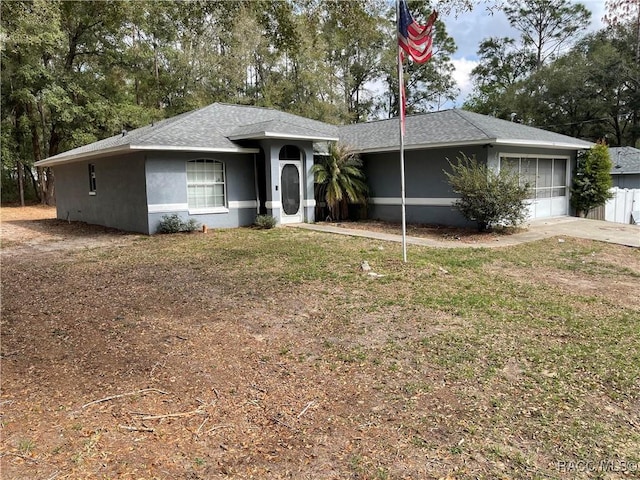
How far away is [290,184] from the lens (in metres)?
15.0

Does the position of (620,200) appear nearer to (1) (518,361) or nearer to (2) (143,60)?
(1) (518,361)

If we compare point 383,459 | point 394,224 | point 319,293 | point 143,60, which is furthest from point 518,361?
point 143,60

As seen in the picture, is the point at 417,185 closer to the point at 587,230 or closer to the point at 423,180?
the point at 423,180

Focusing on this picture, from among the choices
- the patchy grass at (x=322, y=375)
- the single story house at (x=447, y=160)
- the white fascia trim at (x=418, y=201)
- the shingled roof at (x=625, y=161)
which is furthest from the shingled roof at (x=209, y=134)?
the shingled roof at (x=625, y=161)

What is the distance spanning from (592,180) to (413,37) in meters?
11.5

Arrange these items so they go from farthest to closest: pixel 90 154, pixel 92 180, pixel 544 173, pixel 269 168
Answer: pixel 92 180 < pixel 544 173 < pixel 90 154 < pixel 269 168

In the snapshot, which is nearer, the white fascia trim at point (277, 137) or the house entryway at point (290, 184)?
the white fascia trim at point (277, 137)

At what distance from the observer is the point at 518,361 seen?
4395mm

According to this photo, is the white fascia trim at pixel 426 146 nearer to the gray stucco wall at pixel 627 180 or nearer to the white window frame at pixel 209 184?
the white window frame at pixel 209 184

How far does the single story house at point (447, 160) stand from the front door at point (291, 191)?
278 cm

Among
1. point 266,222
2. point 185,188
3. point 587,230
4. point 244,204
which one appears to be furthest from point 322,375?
point 587,230

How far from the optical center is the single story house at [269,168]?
43.7 ft

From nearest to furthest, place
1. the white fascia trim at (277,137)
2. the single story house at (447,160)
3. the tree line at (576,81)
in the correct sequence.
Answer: the white fascia trim at (277,137) < the single story house at (447,160) < the tree line at (576,81)

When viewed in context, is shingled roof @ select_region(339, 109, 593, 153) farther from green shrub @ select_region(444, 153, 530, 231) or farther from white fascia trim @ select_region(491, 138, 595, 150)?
green shrub @ select_region(444, 153, 530, 231)
